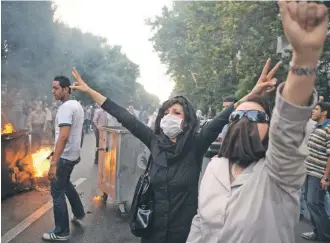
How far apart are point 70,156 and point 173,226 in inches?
95.1

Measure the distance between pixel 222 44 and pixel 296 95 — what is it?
12768mm

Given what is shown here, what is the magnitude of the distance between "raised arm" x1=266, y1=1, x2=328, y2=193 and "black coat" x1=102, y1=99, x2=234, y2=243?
1.24 metres

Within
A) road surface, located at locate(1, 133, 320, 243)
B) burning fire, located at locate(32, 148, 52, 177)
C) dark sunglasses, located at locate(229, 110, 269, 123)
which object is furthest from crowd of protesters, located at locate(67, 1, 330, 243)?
burning fire, located at locate(32, 148, 52, 177)

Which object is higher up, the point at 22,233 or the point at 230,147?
the point at 230,147

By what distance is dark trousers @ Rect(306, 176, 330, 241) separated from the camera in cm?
492

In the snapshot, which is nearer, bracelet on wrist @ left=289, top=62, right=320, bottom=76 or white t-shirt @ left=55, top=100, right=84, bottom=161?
bracelet on wrist @ left=289, top=62, right=320, bottom=76

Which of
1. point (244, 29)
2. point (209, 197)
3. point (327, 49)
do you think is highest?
point (244, 29)

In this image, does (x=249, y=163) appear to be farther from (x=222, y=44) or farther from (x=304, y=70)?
(x=222, y=44)

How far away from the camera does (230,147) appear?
6.01 ft

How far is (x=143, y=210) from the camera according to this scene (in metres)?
2.72

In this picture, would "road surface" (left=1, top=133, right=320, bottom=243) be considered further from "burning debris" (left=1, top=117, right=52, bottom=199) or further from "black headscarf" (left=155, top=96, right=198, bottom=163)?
"black headscarf" (left=155, top=96, right=198, bottom=163)

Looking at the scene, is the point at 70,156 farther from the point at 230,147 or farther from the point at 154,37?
the point at 154,37

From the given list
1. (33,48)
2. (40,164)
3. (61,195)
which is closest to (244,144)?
(61,195)

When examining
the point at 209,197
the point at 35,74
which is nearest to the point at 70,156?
the point at 209,197
